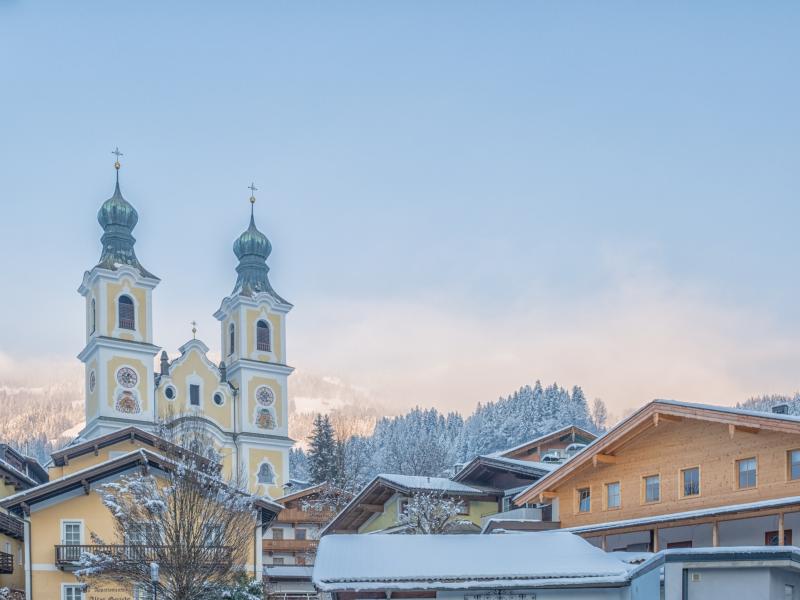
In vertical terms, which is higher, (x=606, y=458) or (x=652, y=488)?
(x=606, y=458)

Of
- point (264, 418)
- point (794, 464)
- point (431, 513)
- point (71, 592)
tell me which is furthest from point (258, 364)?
point (794, 464)

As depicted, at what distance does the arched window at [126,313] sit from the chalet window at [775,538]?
5664 cm

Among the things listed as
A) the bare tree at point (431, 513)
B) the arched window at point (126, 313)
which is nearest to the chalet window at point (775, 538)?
the bare tree at point (431, 513)

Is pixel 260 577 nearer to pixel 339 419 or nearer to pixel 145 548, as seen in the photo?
pixel 145 548

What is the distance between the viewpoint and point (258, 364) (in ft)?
255

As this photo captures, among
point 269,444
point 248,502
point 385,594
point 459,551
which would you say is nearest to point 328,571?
point 385,594

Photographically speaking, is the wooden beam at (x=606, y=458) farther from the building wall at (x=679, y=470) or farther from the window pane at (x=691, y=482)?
the window pane at (x=691, y=482)

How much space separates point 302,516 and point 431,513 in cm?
2656

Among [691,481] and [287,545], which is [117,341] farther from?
[691,481]

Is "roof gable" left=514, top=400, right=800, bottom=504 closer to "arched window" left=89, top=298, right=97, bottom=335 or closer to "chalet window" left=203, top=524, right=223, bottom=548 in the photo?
"chalet window" left=203, top=524, right=223, bottom=548

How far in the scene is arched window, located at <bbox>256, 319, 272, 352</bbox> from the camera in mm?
79375

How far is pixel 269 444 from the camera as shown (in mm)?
74938

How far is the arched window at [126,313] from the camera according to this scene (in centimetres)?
7081

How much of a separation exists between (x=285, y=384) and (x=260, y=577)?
44.0 m
